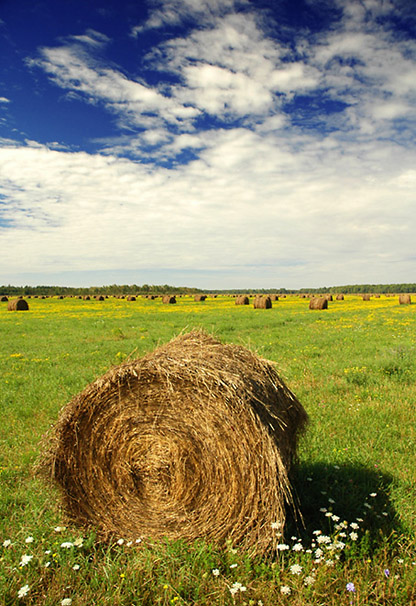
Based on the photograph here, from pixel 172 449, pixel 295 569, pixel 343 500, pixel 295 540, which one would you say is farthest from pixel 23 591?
pixel 343 500

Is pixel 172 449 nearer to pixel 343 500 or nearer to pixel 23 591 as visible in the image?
pixel 23 591

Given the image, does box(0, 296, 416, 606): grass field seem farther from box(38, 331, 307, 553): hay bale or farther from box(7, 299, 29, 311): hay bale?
box(7, 299, 29, 311): hay bale

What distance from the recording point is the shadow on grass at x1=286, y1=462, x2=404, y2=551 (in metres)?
4.07

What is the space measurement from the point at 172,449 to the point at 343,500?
7.00ft

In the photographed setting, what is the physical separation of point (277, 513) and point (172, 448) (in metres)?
1.30

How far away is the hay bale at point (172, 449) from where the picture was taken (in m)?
3.91

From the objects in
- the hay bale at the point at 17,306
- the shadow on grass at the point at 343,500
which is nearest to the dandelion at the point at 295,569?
the shadow on grass at the point at 343,500

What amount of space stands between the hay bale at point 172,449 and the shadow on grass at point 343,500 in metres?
0.38

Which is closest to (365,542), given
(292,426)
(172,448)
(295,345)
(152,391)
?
(292,426)

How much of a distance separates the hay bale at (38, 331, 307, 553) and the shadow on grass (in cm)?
38

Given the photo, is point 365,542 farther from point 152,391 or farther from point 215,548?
point 152,391

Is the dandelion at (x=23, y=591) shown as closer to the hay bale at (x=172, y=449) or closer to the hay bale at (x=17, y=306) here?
the hay bale at (x=172, y=449)

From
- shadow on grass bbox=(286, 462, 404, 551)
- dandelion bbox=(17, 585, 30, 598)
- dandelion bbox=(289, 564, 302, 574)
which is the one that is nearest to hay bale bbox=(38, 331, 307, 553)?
shadow on grass bbox=(286, 462, 404, 551)

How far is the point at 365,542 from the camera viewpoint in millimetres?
3730
